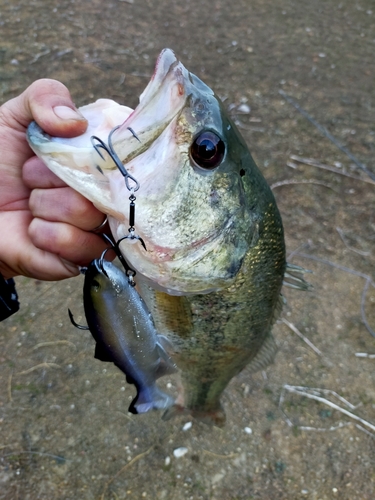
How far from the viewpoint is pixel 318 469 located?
89.2 inches

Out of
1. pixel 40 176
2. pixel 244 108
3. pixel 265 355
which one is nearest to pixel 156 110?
pixel 40 176

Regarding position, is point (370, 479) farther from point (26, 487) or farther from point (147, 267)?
point (147, 267)

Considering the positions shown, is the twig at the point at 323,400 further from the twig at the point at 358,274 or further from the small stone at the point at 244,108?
the small stone at the point at 244,108

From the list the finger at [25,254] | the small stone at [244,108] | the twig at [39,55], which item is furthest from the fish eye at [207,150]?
the twig at [39,55]

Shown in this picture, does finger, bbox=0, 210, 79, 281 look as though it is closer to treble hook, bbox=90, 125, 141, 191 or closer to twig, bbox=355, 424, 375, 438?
treble hook, bbox=90, 125, 141, 191

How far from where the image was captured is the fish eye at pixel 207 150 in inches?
39.4

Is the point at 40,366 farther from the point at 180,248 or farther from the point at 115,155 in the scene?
the point at 115,155

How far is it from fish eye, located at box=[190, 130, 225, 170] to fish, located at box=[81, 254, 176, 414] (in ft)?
1.09

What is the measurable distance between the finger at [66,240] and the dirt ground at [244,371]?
0.99 m

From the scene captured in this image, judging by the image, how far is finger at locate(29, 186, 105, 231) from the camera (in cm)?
114

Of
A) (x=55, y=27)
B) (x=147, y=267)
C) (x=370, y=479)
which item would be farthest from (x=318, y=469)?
(x=55, y=27)

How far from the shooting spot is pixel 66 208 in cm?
115

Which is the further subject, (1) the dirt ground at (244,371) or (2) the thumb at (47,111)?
(1) the dirt ground at (244,371)

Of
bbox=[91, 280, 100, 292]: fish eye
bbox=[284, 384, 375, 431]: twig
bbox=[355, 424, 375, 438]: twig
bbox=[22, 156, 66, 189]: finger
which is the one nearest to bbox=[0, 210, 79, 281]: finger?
bbox=[22, 156, 66, 189]: finger
